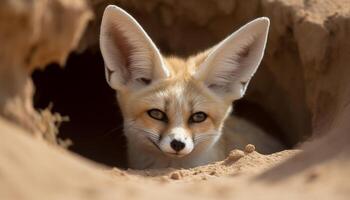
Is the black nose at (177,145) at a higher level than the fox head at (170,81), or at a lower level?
lower

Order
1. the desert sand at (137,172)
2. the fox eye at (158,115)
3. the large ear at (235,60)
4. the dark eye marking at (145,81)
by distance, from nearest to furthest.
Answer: the desert sand at (137,172)
the fox eye at (158,115)
the large ear at (235,60)
the dark eye marking at (145,81)

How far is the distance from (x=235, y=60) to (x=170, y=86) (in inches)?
22.1

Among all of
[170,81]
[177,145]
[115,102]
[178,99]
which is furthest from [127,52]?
[115,102]

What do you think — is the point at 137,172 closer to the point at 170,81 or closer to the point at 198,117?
the point at 198,117

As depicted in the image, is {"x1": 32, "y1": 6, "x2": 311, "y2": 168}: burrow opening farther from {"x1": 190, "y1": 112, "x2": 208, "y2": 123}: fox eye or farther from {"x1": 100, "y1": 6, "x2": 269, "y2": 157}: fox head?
{"x1": 190, "y1": 112, "x2": 208, "y2": 123}: fox eye

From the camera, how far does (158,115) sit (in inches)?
189

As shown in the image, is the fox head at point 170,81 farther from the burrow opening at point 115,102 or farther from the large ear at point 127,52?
the burrow opening at point 115,102

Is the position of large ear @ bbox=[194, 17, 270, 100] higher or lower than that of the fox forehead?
higher

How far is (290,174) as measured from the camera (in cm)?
307

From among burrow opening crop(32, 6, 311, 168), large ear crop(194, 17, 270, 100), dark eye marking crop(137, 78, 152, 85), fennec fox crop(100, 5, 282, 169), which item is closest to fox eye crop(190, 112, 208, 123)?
fennec fox crop(100, 5, 282, 169)

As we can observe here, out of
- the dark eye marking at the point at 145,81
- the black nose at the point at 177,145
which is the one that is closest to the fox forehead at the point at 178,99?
the dark eye marking at the point at 145,81

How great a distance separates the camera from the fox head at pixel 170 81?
480 cm

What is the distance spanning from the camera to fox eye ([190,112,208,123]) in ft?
15.9

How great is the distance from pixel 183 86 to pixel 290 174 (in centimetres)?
200
